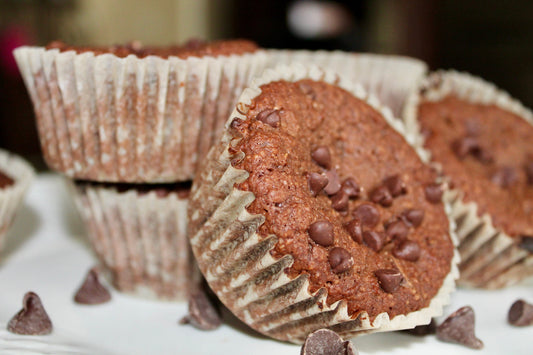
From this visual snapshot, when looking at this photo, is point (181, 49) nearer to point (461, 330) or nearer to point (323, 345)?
point (323, 345)

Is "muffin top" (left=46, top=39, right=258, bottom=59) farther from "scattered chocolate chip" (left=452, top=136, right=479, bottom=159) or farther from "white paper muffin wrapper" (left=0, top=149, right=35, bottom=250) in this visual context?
"scattered chocolate chip" (left=452, top=136, right=479, bottom=159)

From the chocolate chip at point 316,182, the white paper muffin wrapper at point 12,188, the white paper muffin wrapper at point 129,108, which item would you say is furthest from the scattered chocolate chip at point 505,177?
the white paper muffin wrapper at point 12,188

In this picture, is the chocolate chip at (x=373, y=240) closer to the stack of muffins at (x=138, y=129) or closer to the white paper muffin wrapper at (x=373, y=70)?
the stack of muffins at (x=138, y=129)

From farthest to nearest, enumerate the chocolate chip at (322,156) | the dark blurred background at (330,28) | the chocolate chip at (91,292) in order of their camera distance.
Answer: the dark blurred background at (330,28) < the chocolate chip at (91,292) < the chocolate chip at (322,156)

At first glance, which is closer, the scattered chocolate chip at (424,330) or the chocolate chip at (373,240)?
the chocolate chip at (373,240)

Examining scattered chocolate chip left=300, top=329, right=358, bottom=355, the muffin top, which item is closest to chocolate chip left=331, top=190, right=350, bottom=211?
scattered chocolate chip left=300, top=329, right=358, bottom=355
